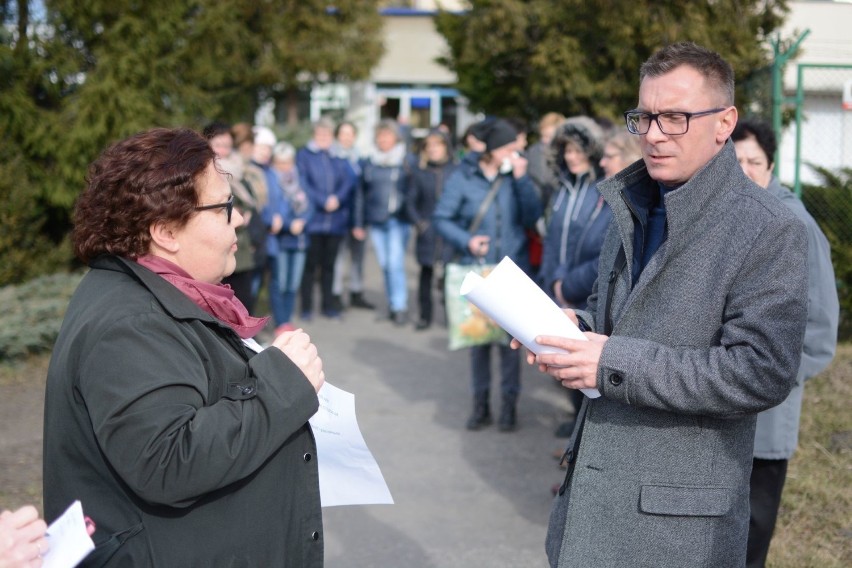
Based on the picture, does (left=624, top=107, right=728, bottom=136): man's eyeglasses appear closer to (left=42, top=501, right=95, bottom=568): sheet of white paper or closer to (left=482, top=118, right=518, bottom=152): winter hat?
(left=42, top=501, right=95, bottom=568): sheet of white paper

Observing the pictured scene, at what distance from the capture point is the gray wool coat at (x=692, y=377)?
7.48ft

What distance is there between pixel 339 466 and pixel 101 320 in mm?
846

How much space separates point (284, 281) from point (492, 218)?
3.33 m

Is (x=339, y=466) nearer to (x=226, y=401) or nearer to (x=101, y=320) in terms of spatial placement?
(x=226, y=401)

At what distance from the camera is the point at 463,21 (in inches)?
512

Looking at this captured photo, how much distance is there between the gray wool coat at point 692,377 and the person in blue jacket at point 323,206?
26.2 ft

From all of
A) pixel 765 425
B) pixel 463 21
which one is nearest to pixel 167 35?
pixel 463 21

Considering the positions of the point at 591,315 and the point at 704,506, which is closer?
the point at 704,506

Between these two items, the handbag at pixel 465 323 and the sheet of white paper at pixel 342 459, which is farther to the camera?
the handbag at pixel 465 323

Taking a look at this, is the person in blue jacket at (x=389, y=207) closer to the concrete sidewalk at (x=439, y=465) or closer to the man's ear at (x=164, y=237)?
the concrete sidewalk at (x=439, y=465)

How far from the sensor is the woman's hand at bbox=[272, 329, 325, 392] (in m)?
2.31

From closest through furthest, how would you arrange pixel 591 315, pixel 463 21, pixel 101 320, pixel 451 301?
pixel 101 320, pixel 591 315, pixel 451 301, pixel 463 21

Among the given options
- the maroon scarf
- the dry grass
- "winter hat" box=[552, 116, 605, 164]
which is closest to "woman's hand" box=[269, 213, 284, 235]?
"winter hat" box=[552, 116, 605, 164]

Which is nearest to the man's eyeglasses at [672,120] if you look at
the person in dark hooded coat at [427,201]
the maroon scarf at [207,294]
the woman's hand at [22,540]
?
the maroon scarf at [207,294]
